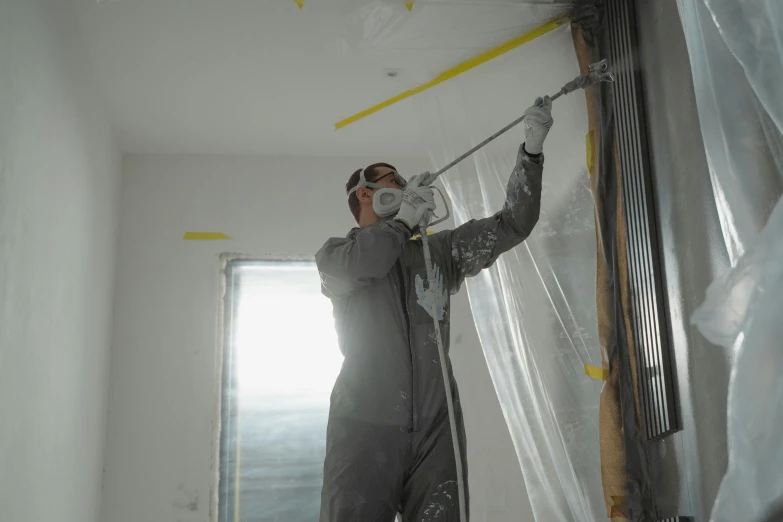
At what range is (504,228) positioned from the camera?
1.80m

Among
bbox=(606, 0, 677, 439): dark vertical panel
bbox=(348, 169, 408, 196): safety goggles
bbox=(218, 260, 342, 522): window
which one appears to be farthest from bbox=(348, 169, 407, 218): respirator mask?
bbox=(218, 260, 342, 522): window

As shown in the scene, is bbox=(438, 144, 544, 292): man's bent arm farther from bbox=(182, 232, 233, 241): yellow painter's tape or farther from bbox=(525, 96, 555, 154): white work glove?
bbox=(182, 232, 233, 241): yellow painter's tape

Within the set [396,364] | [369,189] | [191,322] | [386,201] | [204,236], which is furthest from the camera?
[204,236]

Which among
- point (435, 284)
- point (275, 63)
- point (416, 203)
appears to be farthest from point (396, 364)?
point (275, 63)

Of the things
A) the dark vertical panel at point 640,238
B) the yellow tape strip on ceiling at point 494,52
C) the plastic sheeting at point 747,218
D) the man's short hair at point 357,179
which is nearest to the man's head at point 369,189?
the man's short hair at point 357,179

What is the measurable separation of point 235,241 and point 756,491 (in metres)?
2.55

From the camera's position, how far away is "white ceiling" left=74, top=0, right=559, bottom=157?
212 centimetres

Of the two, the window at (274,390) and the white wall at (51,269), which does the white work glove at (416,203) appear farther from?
the window at (274,390)

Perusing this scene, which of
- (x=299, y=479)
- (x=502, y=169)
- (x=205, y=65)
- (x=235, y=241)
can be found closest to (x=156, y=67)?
(x=205, y=65)

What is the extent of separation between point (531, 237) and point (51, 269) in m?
1.32

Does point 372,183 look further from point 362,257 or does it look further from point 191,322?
point 191,322

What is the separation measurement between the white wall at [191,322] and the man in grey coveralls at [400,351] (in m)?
1.37

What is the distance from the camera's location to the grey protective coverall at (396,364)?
5.19ft

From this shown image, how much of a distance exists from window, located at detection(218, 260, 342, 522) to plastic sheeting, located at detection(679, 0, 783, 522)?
2174mm
